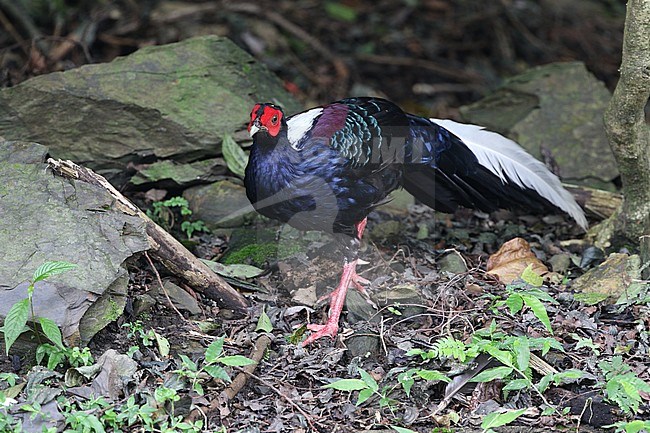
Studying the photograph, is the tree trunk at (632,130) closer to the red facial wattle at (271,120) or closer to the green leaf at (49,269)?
the red facial wattle at (271,120)

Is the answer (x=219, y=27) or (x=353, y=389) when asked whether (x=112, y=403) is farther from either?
(x=219, y=27)

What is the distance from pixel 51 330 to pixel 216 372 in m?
Answer: 0.80

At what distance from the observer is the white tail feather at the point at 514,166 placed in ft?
18.7

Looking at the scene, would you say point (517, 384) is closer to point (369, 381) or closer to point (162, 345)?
point (369, 381)

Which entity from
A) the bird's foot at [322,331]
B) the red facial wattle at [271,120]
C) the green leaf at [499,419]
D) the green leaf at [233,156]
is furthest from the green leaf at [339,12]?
the green leaf at [499,419]

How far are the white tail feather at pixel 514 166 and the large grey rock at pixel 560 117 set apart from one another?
95 cm

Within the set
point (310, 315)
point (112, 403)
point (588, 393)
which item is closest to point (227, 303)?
point (310, 315)

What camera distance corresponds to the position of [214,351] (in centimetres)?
415

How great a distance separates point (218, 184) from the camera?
613cm

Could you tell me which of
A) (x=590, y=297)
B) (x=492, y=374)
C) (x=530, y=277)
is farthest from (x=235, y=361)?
(x=590, y=297)

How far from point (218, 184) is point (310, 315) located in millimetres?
1504

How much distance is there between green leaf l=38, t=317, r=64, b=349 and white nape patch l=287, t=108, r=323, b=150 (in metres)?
1.85

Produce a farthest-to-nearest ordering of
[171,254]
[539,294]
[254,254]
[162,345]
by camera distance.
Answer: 1. [254,254]
2. [171,254]
3. [539,294]
4. [162,345]

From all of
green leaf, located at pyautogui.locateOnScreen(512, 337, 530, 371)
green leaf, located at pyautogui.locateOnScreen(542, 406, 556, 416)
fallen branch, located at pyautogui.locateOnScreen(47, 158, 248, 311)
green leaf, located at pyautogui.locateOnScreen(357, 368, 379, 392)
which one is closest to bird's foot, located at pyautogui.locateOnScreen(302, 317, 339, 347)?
fallen branch, located at pyautogui.locateOnScreen(47, 158, 248, 311)
